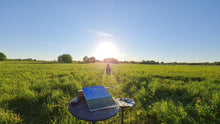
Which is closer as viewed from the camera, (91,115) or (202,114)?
(91,115)

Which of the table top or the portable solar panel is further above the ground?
the portable solar panel

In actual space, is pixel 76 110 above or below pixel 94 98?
below

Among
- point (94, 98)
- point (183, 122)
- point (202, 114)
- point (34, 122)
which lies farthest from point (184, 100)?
point (34, 122)

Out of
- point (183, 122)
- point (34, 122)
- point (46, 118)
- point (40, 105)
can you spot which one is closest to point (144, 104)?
point (183, 122)

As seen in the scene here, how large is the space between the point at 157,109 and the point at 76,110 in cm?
269

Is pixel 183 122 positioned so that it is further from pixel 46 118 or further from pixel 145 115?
pixel 46 118

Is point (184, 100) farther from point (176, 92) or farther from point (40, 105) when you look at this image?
point (40, 105)

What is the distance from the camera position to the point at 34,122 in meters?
2.63

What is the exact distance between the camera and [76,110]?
180 centimetres

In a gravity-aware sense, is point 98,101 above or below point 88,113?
above

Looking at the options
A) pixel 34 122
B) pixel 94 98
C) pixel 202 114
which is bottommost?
pixel 34 122

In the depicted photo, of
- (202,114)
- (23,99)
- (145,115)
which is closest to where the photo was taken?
(202,114)

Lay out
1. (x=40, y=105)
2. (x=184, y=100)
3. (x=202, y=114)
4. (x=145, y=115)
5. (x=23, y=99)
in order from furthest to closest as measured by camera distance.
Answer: (x=184, y=100) → (x=23, y=99) → (x=40, y=105) → (x=145, y=115) → (x=202, y=114)

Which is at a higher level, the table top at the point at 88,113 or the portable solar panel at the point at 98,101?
the portable solar panel at the point at 98,101
